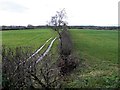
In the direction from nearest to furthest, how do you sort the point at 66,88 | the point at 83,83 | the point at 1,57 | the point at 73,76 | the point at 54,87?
the point at 1,57 → the point at 54,87 → the point at 66,88 → the point at 83,83 → the point at 73,76

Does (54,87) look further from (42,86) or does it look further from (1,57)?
(1,57)

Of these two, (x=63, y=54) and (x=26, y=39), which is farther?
(x=26, y=39)

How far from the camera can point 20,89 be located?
10.8 m

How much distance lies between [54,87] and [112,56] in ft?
63.8

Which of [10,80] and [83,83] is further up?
[10,80]

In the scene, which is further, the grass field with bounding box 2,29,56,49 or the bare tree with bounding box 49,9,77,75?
the grass field with bounding box 2,29,56,49

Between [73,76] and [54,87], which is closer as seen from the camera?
[54,87]

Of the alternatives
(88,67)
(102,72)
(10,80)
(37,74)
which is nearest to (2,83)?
(10,80)

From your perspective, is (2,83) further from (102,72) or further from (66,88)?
(102,72)

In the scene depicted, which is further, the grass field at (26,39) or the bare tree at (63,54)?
the grass field at (26,39)

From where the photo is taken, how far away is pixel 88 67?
81.3 ft

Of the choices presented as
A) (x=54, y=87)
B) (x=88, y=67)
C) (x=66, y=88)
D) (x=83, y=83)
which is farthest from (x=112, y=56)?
(x=54, y=87)

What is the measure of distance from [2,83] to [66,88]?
682 centimetres

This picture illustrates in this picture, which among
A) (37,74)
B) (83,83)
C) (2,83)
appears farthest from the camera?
(83,83)
